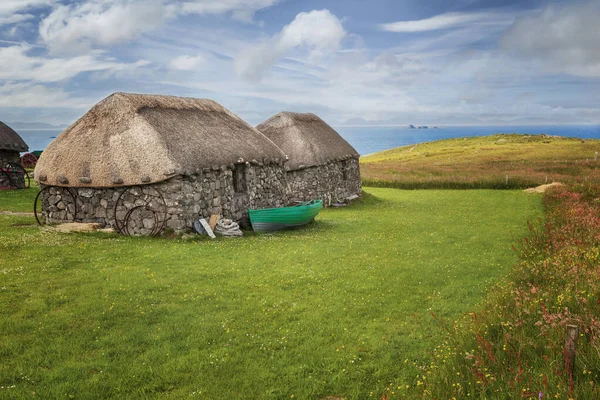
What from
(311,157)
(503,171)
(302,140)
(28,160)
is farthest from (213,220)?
(503,171)

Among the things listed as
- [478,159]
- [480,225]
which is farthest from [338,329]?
[478,159]

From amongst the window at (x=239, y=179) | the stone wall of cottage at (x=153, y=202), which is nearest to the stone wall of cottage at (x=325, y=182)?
the window at (x=239, y=179)

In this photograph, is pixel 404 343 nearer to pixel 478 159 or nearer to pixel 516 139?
pixel 478 159

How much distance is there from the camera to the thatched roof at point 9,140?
35969 millimetres

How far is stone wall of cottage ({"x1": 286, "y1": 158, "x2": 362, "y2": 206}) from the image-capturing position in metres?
32.8

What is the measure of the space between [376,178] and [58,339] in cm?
4464

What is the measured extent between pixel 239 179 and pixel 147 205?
576 cm

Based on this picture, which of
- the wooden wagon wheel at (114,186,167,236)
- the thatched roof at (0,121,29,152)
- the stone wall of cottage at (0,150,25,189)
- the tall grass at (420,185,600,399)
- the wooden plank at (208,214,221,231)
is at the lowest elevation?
the tall grass at (420,185,600,399)

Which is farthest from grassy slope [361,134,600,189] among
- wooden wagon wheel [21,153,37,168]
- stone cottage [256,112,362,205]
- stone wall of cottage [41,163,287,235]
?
wooden wagon wheel [21,153,37,168]

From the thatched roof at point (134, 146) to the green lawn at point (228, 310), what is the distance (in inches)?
116

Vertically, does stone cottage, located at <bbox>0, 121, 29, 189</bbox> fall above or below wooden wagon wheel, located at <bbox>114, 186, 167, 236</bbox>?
above

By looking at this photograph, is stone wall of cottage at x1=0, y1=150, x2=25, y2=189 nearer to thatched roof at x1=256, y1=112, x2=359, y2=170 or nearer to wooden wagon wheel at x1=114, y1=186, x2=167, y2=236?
thatched roof at x1=256, y1=112, x2=359, y2=170

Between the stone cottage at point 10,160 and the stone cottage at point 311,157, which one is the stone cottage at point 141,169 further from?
the stone cottage at point 10,160

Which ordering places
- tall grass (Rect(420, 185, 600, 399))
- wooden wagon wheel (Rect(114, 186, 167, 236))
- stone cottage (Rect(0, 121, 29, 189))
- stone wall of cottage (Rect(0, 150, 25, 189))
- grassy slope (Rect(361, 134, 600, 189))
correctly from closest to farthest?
tall grass (Rect(420, 185, 600, 399))
wooden wagon wheel (Rect(114, 186, 167, 236))
stone wall of cottage (Rect(0, 150, 25, 189))
stone cottage (Rect(0, 121, 29, 189))
grassy slope (Rect(361, 134, 600, 189))
